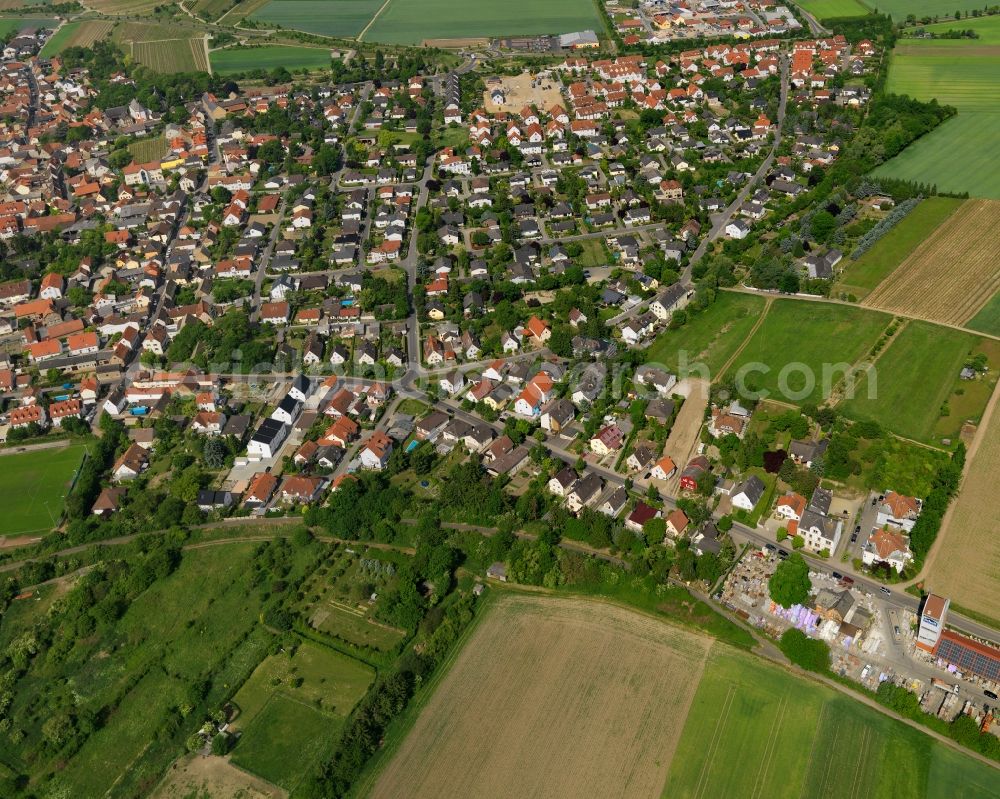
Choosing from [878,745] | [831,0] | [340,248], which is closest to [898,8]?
[831,0]

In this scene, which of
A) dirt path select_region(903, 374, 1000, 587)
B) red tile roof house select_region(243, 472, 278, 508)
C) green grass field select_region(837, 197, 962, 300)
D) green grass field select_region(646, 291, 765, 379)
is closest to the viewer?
dirt path select_region(903, 374, 1000, 587)

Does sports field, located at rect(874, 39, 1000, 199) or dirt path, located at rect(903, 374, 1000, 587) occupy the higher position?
sports field, located at rect(874, 39, 1000, 199)

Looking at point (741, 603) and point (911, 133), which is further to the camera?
point (911, 133)

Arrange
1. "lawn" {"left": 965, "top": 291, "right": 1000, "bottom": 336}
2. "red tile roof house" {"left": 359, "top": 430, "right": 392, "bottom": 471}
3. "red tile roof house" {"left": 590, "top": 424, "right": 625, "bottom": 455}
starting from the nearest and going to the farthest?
"red tile roof house" {"left": 590, "top": 424, "right": 625, "bottom": 455} < "red tile roof house" {"left": 359, "top": 430, "right": 392, "bottom": 471} < "lawn" {"left": 965, "top": 291, "right": 1000, "bottom": 336}

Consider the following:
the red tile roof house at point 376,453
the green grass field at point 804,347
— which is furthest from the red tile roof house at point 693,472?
the red tile roof house at point 376,453

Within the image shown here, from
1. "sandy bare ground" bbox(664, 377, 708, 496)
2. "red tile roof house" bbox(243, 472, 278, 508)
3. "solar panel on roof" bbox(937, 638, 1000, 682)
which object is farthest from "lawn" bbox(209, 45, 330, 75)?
"solar panel on roof" bbox(937, 638, 1000, 682)

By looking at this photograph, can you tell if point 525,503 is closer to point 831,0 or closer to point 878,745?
point 878,745

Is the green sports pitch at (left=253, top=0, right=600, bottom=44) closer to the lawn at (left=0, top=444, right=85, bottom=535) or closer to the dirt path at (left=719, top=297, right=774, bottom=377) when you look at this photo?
the dirt path at (left=719, top=297, right=774, bottom=377)

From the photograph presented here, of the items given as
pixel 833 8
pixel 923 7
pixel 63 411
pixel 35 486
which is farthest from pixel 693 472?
pixel 923 7
